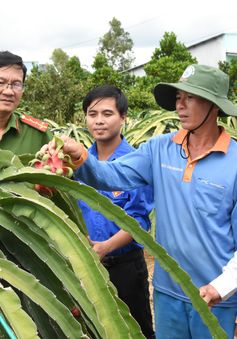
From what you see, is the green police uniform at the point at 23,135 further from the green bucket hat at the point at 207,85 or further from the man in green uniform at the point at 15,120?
the green bucket hat at the point at 207,85

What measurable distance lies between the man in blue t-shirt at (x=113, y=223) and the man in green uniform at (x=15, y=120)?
0.37 meters

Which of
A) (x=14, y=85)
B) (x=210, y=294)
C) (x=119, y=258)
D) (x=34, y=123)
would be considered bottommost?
(x=210, y=294)

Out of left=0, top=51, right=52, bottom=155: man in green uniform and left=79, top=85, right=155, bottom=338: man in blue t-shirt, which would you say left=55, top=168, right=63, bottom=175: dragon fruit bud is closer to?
left=0, top=51, right=52, bottom=155: man in green uniform

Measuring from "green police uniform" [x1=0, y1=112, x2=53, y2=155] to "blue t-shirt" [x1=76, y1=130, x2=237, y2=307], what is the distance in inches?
11.9

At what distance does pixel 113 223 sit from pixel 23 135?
1.82 ft

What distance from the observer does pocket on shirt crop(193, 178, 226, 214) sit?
5.35 feet

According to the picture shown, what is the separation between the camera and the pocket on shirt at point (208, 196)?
5.35ft

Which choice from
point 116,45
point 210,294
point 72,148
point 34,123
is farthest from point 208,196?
point 116,45

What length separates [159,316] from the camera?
5.93ft

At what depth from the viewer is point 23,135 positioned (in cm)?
187

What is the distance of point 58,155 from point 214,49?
3369 cm

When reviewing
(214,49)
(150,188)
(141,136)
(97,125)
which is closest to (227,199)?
(150,188)

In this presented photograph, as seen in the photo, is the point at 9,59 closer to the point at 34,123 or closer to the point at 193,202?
the point at 34,123

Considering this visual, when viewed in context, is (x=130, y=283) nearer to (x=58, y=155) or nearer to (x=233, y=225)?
(x=233, y=225)
